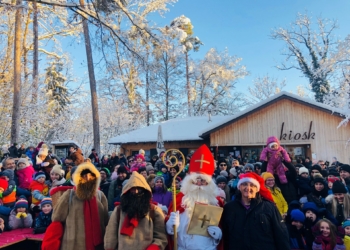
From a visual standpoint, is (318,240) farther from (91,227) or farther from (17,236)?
(17,236)

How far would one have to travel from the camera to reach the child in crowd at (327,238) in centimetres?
400

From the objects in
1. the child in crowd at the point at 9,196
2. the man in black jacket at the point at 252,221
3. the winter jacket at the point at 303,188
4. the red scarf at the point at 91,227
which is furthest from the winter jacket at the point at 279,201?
the child in crowd at the point at 9,196

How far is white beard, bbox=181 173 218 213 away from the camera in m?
3.38

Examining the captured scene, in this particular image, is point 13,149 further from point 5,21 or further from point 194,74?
point 194,74

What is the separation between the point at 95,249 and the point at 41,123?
703 inches

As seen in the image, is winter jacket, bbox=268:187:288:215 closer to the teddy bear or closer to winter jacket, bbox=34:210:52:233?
the teddy bear

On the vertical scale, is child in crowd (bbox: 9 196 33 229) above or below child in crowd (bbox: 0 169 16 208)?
below

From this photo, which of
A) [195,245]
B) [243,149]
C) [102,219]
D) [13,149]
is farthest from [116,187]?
[243,149]

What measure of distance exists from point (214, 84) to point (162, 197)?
81.3ft

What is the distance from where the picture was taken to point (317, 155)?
15711 millimetres

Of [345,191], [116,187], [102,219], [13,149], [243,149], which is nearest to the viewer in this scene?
[102,219]

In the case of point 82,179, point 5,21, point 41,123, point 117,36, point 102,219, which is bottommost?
point 102,219

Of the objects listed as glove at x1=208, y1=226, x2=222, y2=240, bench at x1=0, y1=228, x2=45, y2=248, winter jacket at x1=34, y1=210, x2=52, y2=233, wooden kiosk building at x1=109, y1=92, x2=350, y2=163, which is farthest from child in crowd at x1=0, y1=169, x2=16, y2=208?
wooden kiosk building at x1=109, y1=92, x2=350, y2=163

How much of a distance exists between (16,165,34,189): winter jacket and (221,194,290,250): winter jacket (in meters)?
5.68
